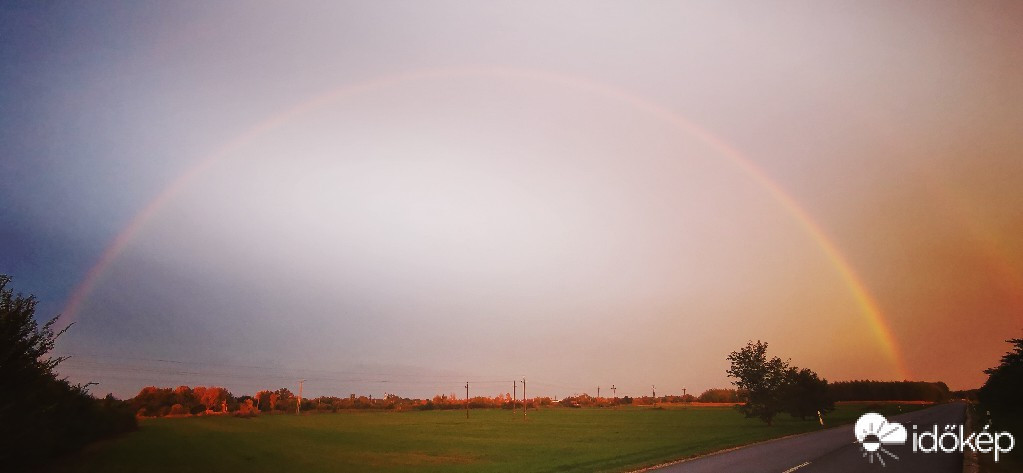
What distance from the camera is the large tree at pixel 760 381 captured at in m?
69.2

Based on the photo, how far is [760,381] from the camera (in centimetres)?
7025

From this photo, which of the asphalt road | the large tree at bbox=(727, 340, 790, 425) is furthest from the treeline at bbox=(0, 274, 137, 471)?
the large tree at bbox=(727, 340, 790, 425)

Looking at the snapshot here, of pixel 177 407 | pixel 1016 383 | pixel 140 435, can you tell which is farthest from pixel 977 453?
pixel 177 407

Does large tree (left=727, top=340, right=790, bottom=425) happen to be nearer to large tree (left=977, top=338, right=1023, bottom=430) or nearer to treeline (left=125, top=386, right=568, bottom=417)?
large tree (left=977, top=338, right=1023, bottom=430)

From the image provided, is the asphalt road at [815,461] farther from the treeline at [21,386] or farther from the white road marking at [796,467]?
the treeline at [21,386]

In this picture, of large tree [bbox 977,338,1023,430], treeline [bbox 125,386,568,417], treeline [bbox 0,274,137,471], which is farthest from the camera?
treeline [bbox 125,386,568,417]

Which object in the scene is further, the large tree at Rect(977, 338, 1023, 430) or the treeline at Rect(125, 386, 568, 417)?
the treeline at Rect(125, 386, 568, 417)

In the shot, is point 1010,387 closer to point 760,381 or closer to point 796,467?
point 760,381

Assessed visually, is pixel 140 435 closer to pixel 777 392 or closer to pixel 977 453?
pixel 977 453

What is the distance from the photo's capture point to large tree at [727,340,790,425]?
6919 centimetres

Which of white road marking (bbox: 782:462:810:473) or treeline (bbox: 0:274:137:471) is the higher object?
treeline (bbox: 0:274:137:471)

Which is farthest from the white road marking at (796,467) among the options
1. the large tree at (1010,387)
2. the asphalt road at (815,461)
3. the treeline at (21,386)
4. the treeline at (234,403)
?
the treeline at (234,403)

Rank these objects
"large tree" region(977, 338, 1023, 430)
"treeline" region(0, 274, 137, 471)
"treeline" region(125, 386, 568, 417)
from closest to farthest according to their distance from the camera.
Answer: "treeline" region(0, 274, 137, 471)
"large tree" region(977, 338, 1023, 430)
"treeline" region(125, 386, 568, 417)

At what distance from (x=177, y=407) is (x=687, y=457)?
124240mm
